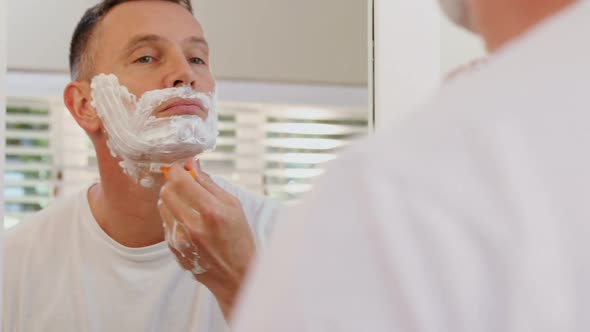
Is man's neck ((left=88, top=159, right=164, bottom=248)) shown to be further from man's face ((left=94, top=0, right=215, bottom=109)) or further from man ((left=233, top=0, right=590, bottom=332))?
man ((left=233, top=0, right=590, bottom=332))

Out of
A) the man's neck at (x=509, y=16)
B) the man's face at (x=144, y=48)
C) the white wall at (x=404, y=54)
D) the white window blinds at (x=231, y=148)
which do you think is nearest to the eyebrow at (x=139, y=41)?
the man's face at (x=144, y=48)

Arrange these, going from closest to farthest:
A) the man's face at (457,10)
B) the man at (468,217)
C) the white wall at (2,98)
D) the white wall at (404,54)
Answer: the man at (468,217) < the man's face at (457,10) < the white wall at (2,98) < the white wall at (404,54)

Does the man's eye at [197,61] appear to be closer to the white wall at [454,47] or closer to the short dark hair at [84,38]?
the short dark hair at [84,38]

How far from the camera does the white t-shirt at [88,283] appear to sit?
110 centimetres

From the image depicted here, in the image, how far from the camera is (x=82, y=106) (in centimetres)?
113

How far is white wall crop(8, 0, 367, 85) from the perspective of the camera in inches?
45.0

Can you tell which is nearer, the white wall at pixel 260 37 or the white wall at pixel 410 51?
the white wall at pixel 260 37

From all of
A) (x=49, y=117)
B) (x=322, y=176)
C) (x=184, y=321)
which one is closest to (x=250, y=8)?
(x=49, y=117)

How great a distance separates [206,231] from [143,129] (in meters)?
0.15

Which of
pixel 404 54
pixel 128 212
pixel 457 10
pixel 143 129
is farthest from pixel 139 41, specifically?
pixel 457 10

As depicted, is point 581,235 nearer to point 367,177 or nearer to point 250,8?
point 367,177

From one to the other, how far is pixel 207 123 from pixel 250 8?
0.62 ft

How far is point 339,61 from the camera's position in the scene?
127 cm

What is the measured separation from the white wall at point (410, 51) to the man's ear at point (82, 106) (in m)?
0.40
